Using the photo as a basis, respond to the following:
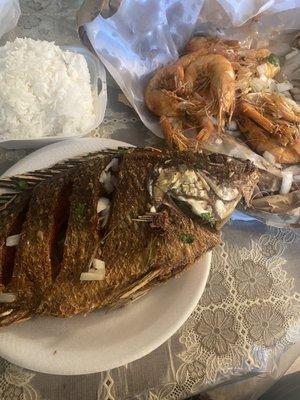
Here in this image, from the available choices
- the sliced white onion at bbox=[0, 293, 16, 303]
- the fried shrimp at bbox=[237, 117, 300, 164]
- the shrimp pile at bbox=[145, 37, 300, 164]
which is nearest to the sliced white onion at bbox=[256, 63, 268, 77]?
the shrimp pile at bbox=[145, 37, 300, 164]

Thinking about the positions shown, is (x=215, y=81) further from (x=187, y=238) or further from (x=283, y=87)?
(x=187, y=238)

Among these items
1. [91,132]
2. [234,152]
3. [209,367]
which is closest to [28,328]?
[209,367]

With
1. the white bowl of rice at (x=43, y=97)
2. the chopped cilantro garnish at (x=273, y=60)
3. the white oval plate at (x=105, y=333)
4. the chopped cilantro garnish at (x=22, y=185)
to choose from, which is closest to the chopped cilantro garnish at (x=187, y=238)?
the white oval plate at (x=105, y=333)

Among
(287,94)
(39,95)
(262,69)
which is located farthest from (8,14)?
(287,94)

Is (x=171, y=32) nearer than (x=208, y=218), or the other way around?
(x=208, y=218)

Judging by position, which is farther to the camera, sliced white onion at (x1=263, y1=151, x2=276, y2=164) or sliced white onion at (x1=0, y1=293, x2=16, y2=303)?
sliced white onion at (x1=263, y1=151, x2=276, y2=164)

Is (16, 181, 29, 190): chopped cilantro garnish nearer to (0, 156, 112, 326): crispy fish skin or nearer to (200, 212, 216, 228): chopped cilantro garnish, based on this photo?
(0, 156, 112, 326): crispy fish skin
